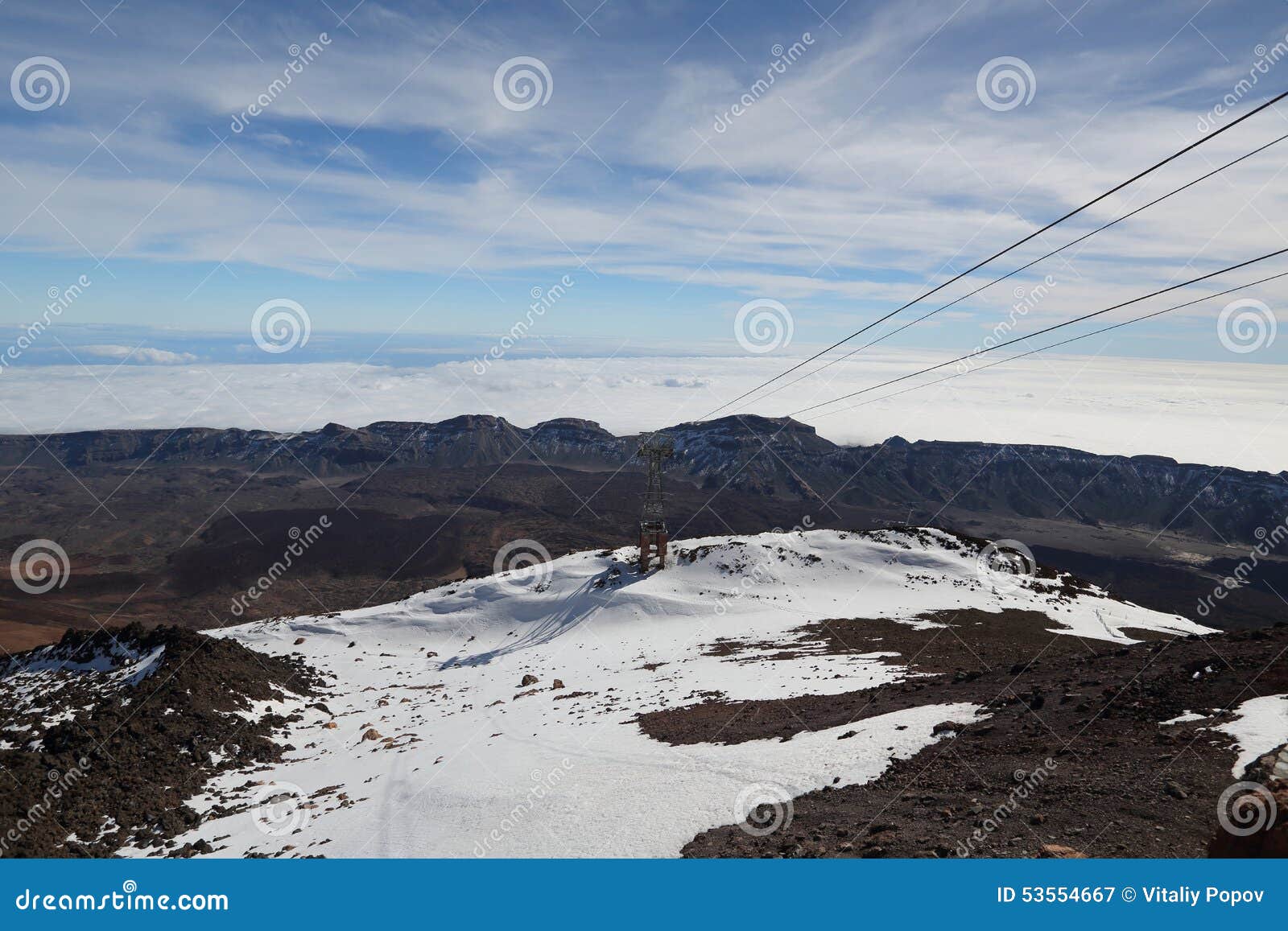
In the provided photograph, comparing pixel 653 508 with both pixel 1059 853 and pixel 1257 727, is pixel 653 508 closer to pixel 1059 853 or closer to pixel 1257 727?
pixel 1257 727

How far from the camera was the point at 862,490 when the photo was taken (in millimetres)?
180750

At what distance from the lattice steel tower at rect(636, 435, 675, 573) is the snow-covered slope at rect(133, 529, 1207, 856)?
62.4 inches

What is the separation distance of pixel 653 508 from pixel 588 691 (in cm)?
2147

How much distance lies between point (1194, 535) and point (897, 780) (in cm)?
20882

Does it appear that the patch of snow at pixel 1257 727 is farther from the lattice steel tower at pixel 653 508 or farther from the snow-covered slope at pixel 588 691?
the lattice steel tower at pixel 653 508

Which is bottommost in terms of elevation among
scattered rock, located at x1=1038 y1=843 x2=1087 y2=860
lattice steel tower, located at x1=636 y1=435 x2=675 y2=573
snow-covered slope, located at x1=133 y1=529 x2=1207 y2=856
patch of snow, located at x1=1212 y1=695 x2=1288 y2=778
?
snow-covered slope, located at x1=133 y1=529 x2=1207 y2=856

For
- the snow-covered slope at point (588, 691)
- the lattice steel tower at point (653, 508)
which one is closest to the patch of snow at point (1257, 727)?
the snow-covered slope at point (588, 691)

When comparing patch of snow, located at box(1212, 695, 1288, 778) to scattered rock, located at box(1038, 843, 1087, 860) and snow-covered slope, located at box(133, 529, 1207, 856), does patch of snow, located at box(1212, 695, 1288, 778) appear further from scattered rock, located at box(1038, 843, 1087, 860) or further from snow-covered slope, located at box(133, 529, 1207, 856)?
snow-covered slope, located at box(133, 529, 1207, 856)

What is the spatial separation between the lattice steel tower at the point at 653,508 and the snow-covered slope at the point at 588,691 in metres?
1.58

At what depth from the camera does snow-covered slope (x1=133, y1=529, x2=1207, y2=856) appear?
1291cm

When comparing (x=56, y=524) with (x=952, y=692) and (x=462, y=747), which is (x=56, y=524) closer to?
(x=462, y=747)

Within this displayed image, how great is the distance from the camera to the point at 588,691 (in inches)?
986

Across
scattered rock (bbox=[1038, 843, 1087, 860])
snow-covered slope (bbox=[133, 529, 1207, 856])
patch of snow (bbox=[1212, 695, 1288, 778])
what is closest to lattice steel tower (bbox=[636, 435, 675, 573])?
snow-covered slope (bbox=[133, 529, 1207, 856])

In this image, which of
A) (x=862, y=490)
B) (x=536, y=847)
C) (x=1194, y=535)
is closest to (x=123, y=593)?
(x=536, y=847)
